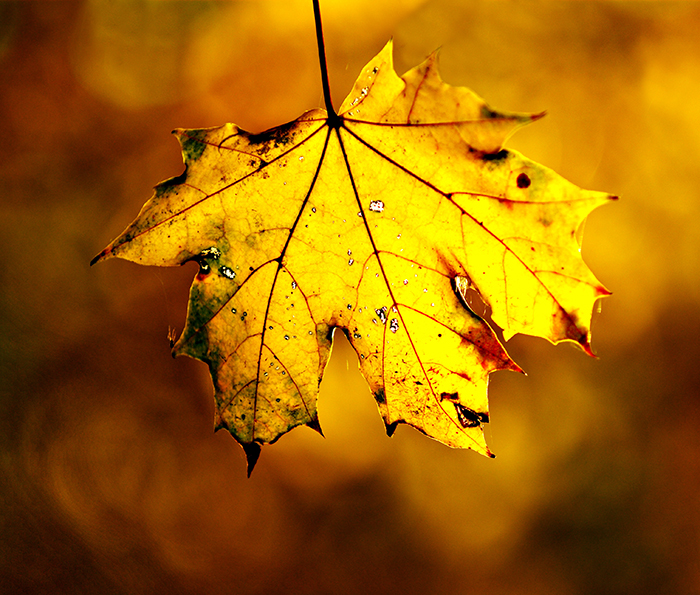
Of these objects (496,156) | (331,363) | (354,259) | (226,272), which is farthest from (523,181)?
(331,363)

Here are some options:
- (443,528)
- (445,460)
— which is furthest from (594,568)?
(445,460)

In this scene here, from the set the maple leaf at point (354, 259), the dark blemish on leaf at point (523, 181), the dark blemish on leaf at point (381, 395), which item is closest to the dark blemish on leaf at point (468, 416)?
the maple leaf at point (354, 259)

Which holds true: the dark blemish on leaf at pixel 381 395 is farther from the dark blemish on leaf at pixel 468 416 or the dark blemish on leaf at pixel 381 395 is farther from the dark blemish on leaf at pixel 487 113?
the dark blemish on leaf at pixel 487 113

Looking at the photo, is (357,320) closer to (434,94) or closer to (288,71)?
(434,94)

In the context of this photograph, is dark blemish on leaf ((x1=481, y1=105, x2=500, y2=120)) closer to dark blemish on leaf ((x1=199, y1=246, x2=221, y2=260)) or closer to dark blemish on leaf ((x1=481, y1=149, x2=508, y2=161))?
dark blemish on leaf ((x1=481, y1=149, x2=508, y2=161))

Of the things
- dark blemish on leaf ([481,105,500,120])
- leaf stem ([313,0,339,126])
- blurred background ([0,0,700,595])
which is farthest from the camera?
blurred background ([0,0,700,595])

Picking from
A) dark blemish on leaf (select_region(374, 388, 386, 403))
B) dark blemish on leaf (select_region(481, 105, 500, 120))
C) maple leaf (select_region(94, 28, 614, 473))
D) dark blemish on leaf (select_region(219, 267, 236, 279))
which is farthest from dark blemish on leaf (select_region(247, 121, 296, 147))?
dark blemish on leaf (select_region(374, 388, 386, 403))
